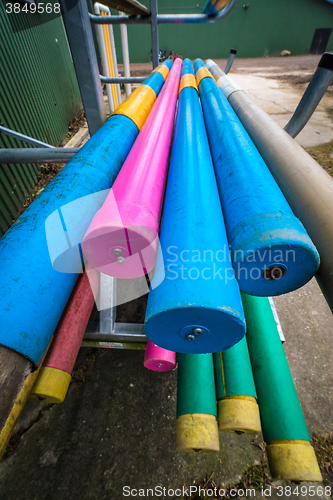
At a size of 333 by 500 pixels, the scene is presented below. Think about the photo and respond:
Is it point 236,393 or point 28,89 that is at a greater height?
point 28,89

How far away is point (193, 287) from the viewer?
70cm

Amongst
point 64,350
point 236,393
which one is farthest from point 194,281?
point 236,393

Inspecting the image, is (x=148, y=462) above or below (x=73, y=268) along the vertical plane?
below

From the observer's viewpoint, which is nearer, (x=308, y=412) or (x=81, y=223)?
(x=81, y=223)

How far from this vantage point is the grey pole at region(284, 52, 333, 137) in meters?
1.46

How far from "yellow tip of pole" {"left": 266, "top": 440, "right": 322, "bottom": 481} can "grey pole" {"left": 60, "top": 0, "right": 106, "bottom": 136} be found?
254 cm

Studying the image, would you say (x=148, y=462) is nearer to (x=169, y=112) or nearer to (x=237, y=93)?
(x=169, y=112)

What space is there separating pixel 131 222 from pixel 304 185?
2.41 feet

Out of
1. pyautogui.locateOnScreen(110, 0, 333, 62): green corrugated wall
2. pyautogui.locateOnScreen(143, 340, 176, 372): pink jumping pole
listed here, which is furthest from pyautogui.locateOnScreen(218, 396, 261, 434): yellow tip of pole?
pyautogui.locateOnScreen(110, 0, 333, 62): green corrugated wall

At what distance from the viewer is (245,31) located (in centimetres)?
1574

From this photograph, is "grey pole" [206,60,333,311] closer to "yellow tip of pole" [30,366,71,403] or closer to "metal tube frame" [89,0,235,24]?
"yellow tip of pole" [30,366,71,403]

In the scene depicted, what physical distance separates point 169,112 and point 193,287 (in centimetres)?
161

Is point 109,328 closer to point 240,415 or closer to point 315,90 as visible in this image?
point 240,415

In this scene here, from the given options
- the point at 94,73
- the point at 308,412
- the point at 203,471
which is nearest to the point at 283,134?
the point at 94,73
